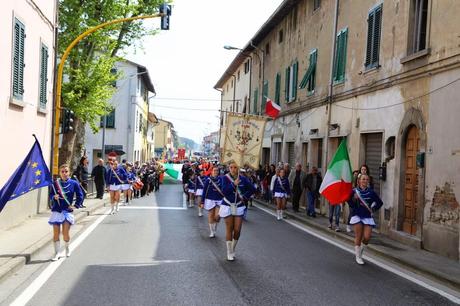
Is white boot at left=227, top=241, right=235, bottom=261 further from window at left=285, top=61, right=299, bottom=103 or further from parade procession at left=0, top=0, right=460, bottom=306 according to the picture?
window at left=285, top=61, right=299, bottom=103

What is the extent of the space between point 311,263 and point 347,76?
9.56 meters

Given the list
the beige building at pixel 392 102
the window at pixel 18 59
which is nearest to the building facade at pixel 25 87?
the window at pixel 18 59

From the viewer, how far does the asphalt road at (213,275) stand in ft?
22.5

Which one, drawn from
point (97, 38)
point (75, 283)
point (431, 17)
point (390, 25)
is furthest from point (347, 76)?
point (75, 283)

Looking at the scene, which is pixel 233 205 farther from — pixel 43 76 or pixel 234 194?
pixel 43 76

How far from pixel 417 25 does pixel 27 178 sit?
31.6 feet

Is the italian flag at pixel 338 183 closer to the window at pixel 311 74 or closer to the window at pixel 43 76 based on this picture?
Result: the window at pixel 43 76

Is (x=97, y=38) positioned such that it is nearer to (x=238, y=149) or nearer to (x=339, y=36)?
(x=339, y=36)

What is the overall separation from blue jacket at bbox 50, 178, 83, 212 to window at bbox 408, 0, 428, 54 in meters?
8.48

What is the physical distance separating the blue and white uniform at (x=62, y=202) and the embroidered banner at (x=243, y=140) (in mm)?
3468

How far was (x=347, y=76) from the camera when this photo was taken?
58.3ft

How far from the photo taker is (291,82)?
84.4ft

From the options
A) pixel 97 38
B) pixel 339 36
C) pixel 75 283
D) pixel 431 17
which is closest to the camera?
pixel 75 283

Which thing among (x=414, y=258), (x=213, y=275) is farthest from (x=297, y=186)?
(x=213, y=275)
